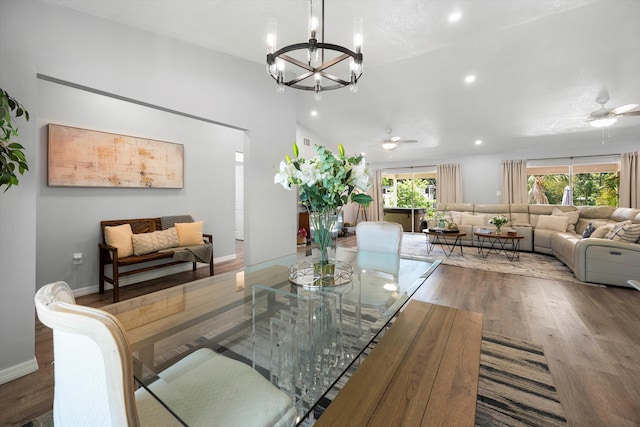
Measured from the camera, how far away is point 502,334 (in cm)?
236

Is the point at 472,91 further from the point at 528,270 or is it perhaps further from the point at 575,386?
the point at 575,386

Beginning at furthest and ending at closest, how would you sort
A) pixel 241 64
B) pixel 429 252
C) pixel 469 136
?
pixel 469 136, pixel 429 252, pixel 241 64

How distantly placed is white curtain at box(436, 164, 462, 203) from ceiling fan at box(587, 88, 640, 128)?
3.73 metres

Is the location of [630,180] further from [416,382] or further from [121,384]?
[121,384]

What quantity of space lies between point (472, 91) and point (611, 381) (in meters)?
4.51

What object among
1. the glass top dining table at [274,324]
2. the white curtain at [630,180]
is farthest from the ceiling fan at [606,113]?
the glass top dining table at [274,324]

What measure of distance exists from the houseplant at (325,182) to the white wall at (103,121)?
180 cm

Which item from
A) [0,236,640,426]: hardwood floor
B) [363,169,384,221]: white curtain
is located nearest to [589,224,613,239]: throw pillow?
[0,236,640,426]: hardwood floor

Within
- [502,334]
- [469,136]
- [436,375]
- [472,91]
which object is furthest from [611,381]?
[469,136]

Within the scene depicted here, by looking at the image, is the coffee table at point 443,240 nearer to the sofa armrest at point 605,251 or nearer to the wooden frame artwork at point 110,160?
the sofa armrest at point 605,251

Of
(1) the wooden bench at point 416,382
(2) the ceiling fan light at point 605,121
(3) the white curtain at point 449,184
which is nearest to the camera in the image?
(1) the wooden bench at point 416,382

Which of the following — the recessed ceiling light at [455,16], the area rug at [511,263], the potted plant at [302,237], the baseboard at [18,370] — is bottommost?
the baseboard at [18,370]

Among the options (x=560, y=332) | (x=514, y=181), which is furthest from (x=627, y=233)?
(x=514, y=181)

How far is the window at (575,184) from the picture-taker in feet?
21.5
